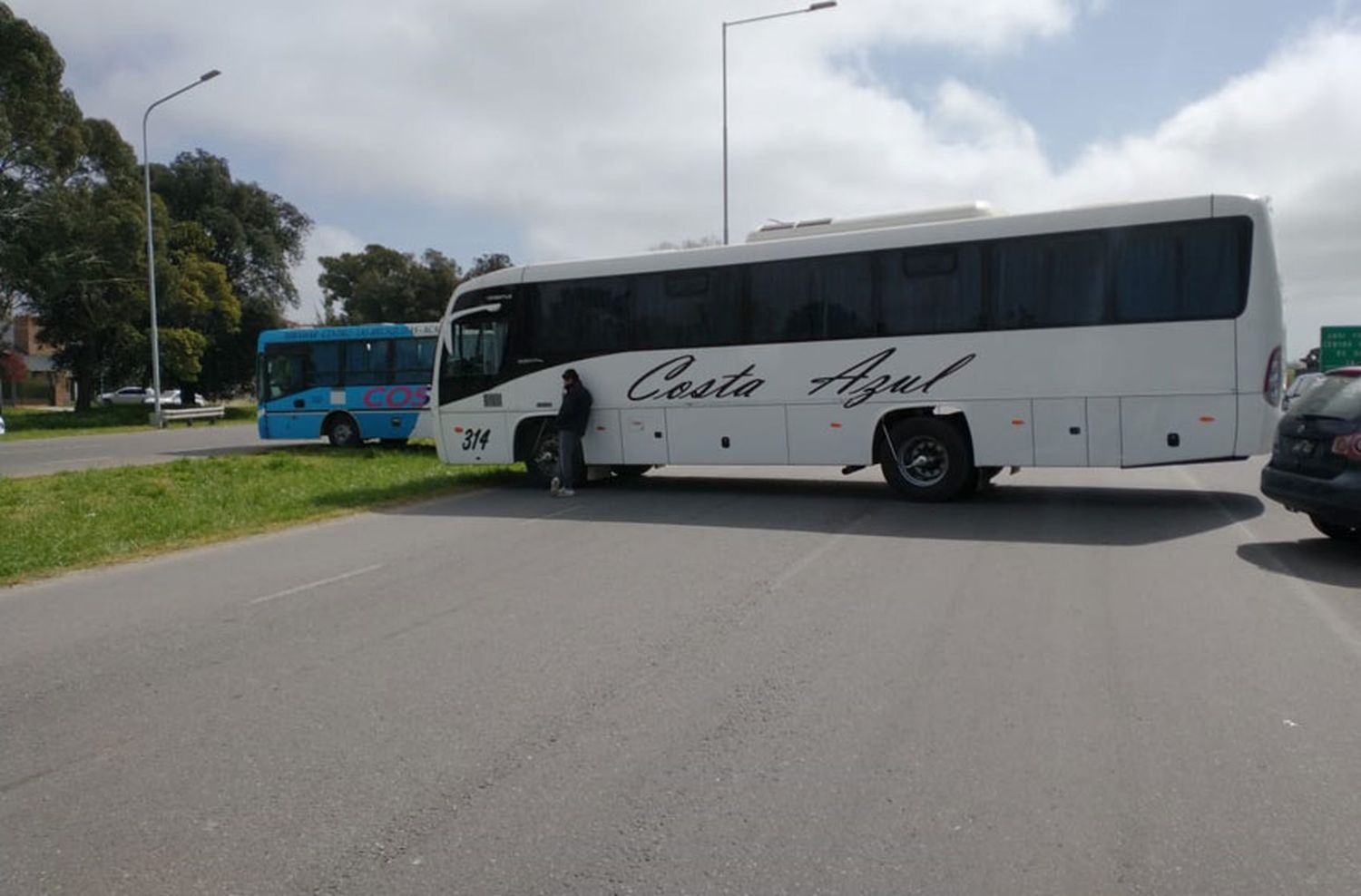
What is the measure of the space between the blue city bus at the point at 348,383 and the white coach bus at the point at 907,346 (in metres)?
9.02

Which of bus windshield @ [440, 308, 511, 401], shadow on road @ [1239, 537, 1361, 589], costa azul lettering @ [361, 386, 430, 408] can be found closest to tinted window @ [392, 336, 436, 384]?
costa azul lettering @ [361, 386, 430, 408]

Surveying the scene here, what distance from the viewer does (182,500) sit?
1440cm

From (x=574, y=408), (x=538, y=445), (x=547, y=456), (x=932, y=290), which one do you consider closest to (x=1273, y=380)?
(x=932, y=290)

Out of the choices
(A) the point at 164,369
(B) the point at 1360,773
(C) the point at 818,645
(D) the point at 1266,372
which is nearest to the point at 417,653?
(C) the point at 818,645

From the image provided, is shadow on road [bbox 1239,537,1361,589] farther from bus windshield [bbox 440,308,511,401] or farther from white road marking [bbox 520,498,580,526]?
bus windshield [bbox 440,308,511,401]

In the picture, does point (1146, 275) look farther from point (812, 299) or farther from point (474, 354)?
point (474, 354)

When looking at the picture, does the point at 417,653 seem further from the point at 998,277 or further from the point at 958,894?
the point at 998,277

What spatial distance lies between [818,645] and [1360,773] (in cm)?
283

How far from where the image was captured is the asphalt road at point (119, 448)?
22375 mm

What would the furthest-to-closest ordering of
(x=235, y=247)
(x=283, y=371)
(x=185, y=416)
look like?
1. (x=235, y=247)
2. (x=185, y=416)
3. (x=283, y=371)

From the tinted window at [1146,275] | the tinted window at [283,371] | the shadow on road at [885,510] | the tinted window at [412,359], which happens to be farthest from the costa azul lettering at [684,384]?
the tinted window at [283,371]

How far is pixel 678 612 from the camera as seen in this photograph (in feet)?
23.9

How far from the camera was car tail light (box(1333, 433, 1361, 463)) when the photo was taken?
→ 825 cm

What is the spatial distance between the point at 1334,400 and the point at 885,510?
189 inches
